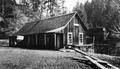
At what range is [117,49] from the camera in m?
28.8

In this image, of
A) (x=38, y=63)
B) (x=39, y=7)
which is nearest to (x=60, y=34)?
(x=38, y=63)

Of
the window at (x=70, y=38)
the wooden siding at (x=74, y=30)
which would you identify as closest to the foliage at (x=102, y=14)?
the wooden siding at (x=74, y=30)

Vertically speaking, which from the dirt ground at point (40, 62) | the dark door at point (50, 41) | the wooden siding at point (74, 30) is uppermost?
the wooden siding at point (74, 30)

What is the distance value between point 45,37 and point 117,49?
13.0m

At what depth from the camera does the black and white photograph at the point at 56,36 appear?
1167 centimetres

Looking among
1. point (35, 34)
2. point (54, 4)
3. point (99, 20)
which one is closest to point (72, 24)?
point (35, 34)

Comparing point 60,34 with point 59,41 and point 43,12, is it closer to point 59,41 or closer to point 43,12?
point 59,41

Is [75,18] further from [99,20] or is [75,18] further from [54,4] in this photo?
[99,20]

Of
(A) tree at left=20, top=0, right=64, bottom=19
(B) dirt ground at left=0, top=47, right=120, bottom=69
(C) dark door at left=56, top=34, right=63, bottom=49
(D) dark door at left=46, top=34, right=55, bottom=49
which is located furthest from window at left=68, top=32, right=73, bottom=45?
(A) tree at left=20, top=0, right=64, bottom=19

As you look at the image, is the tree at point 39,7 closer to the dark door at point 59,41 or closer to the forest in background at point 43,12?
the forest in background at point 43,12

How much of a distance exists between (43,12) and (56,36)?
34499 millimetres

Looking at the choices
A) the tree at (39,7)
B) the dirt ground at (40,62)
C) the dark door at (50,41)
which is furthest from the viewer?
the tree at (39,7)

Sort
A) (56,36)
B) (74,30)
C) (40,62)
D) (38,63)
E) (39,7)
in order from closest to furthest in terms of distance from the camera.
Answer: (38,63) < (40,62) < (56,36) < (74,30) < (39,7)

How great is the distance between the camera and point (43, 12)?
58.6 m
